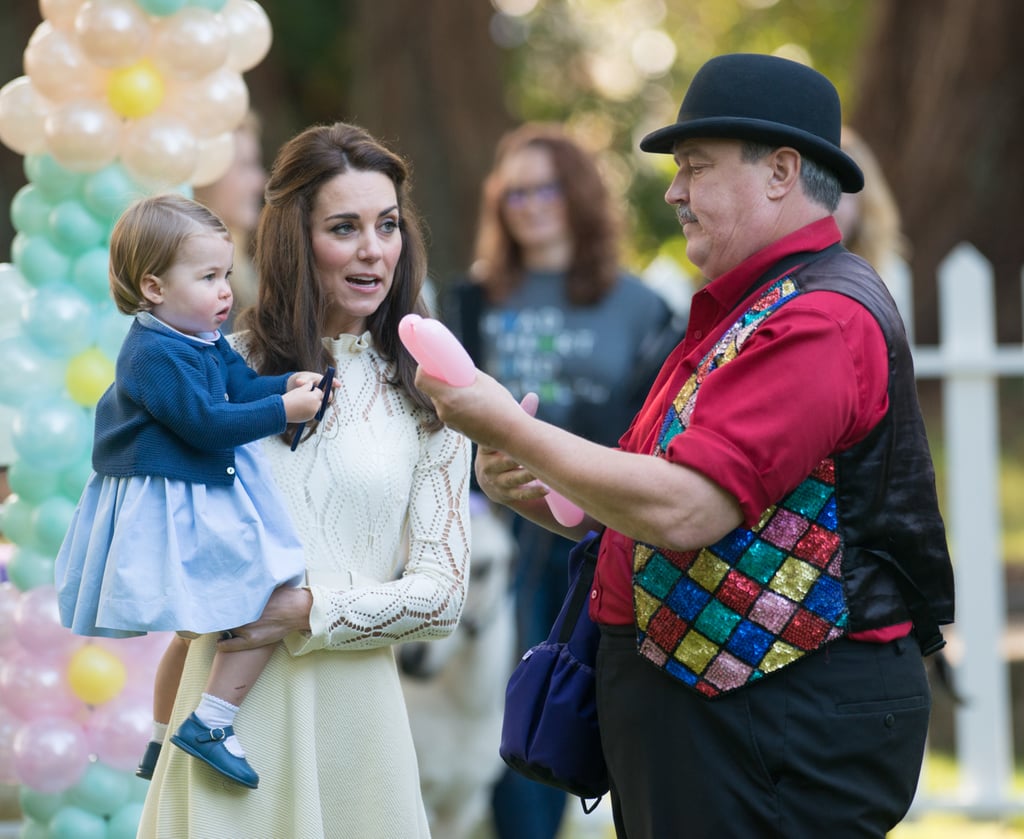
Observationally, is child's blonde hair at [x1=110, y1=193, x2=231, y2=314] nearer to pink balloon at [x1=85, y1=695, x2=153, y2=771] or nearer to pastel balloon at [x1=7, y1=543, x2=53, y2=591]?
pastel balloon at [x1=7, y1=543, x2=53, y2=591]

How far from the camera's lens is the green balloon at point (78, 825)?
3.51 metres

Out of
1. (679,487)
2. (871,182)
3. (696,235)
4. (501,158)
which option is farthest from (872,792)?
(501,158)

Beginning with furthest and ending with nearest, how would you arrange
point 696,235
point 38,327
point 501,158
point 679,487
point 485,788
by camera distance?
point 501,158
point 485,788
point 38,327
point 696,235
point 679,487

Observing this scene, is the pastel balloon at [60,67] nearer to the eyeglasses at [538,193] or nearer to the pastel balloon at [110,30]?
the pastel balloon at [110,30]

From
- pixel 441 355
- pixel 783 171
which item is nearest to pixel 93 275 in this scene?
pixel 441 355

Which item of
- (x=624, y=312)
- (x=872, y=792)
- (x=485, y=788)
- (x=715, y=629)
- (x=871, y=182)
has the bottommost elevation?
(x=485, y=788)

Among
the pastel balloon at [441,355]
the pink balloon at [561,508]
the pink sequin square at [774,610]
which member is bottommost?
the pink sequin square at [774,610]

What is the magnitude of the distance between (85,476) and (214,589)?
3.96 feet

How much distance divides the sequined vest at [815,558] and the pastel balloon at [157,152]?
1638 millimetres

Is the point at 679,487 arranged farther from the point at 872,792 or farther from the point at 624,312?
the point at 624,312

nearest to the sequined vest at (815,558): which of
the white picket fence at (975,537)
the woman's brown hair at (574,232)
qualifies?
the woman's brown hair at (574,232)

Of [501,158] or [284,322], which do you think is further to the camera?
[501,158]

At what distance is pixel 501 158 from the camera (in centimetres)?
548

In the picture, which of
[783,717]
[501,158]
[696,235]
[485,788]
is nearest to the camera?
[783,717]
